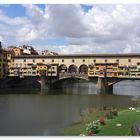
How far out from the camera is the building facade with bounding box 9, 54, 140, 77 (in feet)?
133

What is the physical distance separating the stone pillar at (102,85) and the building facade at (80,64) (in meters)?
0.80

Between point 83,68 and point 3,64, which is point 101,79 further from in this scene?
point 3,64

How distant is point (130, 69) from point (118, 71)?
1.28m

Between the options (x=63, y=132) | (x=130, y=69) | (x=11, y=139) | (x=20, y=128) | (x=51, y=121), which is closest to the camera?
(x=11, y=139)

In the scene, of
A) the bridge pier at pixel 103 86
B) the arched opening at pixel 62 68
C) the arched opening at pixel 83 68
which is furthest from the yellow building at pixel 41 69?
the bridge pier at pixel 103 86

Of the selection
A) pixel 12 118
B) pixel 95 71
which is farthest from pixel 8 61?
pixel 12 118

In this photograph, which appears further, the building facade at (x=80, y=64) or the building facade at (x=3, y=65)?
the building facade at (x=3, y=65)

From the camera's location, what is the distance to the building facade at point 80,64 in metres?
40.7

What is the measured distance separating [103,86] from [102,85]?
146 mm

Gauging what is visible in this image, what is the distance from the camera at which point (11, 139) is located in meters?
8.33

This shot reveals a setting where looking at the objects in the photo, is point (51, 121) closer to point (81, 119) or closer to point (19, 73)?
point (81, 119)

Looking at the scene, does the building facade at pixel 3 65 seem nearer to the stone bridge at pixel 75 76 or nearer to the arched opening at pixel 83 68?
the stone bridge at pixel 75 76

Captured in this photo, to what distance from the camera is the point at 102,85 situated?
1551 inches

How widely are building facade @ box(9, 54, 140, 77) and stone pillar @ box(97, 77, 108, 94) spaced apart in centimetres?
80
